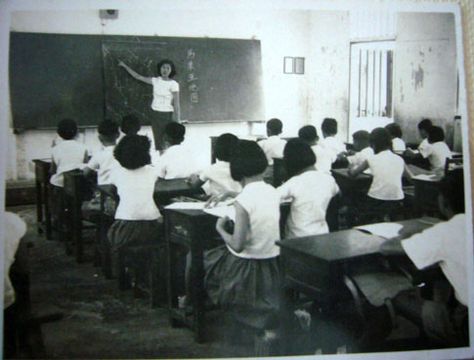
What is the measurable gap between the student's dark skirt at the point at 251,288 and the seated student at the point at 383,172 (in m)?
0.49

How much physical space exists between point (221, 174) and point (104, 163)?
454 mm

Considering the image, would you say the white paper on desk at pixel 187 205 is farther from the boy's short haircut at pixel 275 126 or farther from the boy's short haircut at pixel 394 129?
the boy's short haircut at pixel 394 129

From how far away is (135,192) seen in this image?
2256mm

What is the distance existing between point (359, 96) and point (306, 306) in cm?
84

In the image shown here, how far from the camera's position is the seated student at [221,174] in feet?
7.28

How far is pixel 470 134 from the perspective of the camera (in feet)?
7.02

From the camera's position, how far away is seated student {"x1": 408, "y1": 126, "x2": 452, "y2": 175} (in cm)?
217

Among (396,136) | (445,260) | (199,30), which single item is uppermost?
(199,30)

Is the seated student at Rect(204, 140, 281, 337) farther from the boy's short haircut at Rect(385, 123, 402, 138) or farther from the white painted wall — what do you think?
the boy's short haircut at Rect(385, 123, 402, 138)

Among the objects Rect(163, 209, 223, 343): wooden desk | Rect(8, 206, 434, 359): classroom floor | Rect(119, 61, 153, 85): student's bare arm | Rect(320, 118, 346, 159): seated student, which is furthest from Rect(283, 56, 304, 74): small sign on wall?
Rect(8, 206, 434, 359): classroom floor

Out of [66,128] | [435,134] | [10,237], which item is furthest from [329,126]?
[10,237]

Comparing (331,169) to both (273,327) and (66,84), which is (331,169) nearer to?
(273,327)

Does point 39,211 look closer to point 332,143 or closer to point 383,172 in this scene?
point 332,143

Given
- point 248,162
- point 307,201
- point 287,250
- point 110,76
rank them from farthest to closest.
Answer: point 110,76
point 307,201
point 248,162
point 287,250
